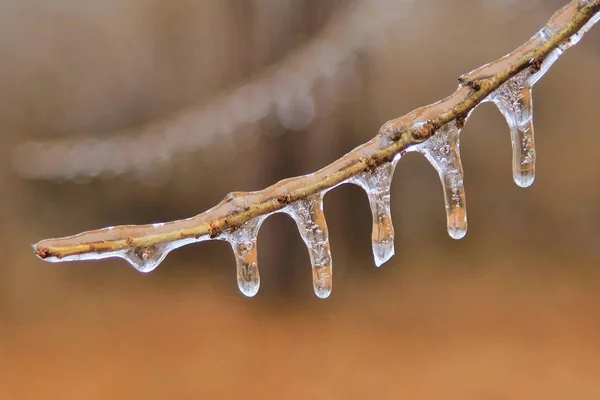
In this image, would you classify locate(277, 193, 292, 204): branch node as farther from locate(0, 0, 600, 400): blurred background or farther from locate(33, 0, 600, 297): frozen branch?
locate(0, 0, 600, 400): blurred background

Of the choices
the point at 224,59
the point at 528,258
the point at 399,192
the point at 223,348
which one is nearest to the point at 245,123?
the point at 224,59

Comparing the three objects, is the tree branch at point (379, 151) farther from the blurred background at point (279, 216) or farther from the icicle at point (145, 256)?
the blurred background at point (279, 216)

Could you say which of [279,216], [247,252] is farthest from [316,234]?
[279,216]

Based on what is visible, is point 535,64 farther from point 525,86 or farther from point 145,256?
point 145,256

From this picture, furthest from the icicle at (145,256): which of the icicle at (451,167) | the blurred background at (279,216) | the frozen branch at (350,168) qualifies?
the blurred background at (279,216)

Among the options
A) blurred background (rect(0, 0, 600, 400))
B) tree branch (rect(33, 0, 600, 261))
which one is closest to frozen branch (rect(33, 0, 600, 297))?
tree branch (rect(33, 0, 600, 261))

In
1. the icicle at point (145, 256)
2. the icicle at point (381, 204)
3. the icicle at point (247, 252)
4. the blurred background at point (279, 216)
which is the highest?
the blurred background at point (279, 216)
